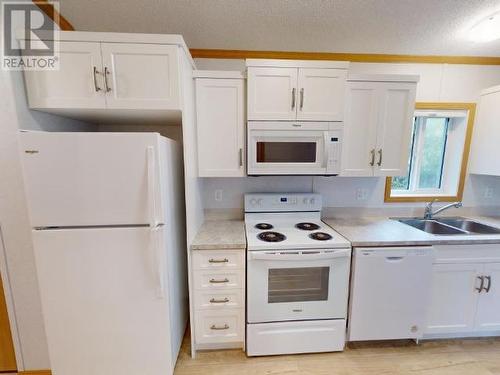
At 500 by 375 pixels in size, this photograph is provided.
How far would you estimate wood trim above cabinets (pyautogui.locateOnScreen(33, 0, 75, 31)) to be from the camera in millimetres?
1367

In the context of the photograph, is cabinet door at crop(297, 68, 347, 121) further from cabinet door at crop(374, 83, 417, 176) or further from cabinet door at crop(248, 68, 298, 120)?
cabinet door at crop(374, 83, 417, 176)

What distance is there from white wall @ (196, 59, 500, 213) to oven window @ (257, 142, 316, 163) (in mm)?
425

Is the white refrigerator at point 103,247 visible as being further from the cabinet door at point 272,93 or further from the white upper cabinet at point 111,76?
the cabinet door at point 272,93

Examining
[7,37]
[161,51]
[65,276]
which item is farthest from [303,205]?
[7,37]

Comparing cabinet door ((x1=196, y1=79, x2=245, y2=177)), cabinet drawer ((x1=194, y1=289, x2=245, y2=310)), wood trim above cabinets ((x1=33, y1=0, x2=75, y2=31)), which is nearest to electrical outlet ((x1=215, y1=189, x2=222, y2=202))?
cabinet door ((x1=196, y1=79, x2=245, y2=177))

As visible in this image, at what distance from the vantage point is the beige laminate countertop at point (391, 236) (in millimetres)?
1666

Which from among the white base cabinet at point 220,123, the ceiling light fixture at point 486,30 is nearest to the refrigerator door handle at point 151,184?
A: the white base cabinet at point 220,123

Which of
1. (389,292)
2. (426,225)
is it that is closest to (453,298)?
(389,292)

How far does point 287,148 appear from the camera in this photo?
1.82 meters

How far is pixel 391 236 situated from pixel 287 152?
42.7 inches

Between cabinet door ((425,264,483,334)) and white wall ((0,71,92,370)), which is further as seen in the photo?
cabinet door ((425,264,483,334))

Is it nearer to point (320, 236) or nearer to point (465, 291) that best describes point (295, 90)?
point (320, 236)

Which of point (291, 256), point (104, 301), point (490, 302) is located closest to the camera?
point (104, 301)

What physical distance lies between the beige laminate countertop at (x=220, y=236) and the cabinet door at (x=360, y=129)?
108cm
